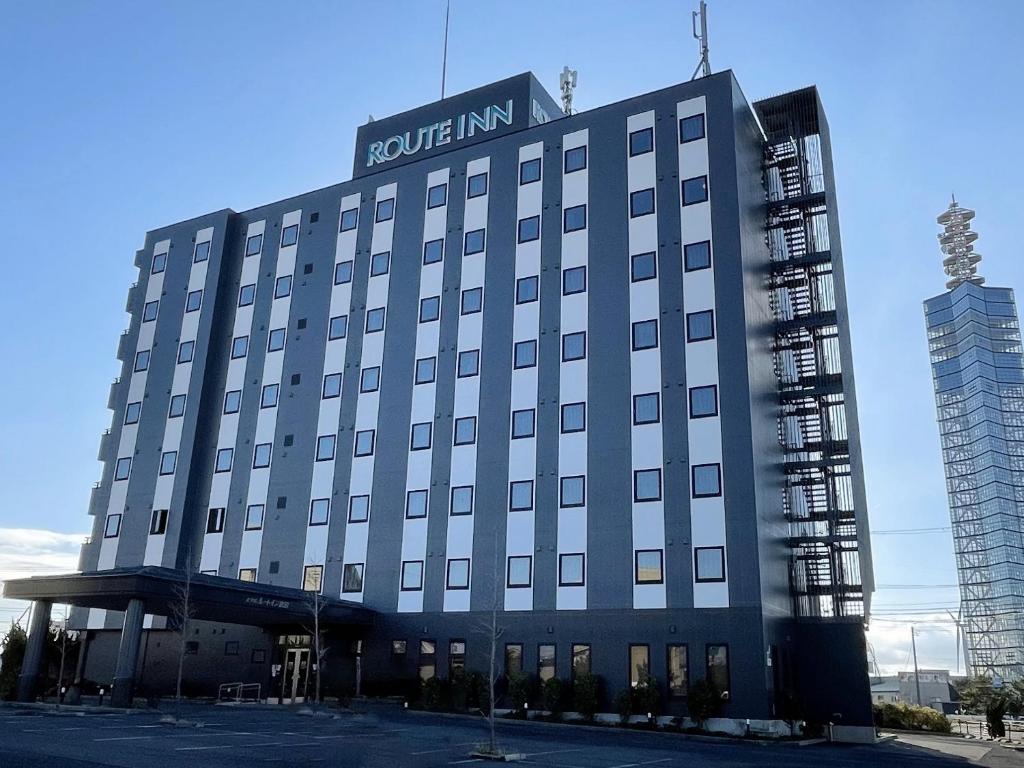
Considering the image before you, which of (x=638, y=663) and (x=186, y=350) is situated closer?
(x=638, y=663)

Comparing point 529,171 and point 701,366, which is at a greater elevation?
point 529,171

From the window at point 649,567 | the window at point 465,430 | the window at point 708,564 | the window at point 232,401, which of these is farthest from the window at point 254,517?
the window at point 708,564

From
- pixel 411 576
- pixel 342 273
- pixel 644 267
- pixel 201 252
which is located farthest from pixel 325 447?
pixel 644 267

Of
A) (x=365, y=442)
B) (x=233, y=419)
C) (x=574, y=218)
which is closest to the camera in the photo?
(x=574, y=218)

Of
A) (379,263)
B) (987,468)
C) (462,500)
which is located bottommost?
(462,500)

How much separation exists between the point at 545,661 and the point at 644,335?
642 inches

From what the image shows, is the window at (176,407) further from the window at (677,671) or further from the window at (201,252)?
the window at (677,671)

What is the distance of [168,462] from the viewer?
181 ft

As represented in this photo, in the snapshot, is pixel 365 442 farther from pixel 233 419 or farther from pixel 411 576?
pixel 233 419

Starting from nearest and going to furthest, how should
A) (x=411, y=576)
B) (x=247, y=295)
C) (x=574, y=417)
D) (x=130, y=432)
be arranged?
1. (x=574, y=417)
2. (x=411, y=576)
3. (x=247, y=295)
4. (x=130, y=432)

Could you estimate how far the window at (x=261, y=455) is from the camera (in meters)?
51.8

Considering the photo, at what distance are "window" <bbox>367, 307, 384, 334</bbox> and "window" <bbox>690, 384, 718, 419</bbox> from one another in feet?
65.2

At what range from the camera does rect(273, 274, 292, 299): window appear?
182ft

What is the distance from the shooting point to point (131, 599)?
116ft
